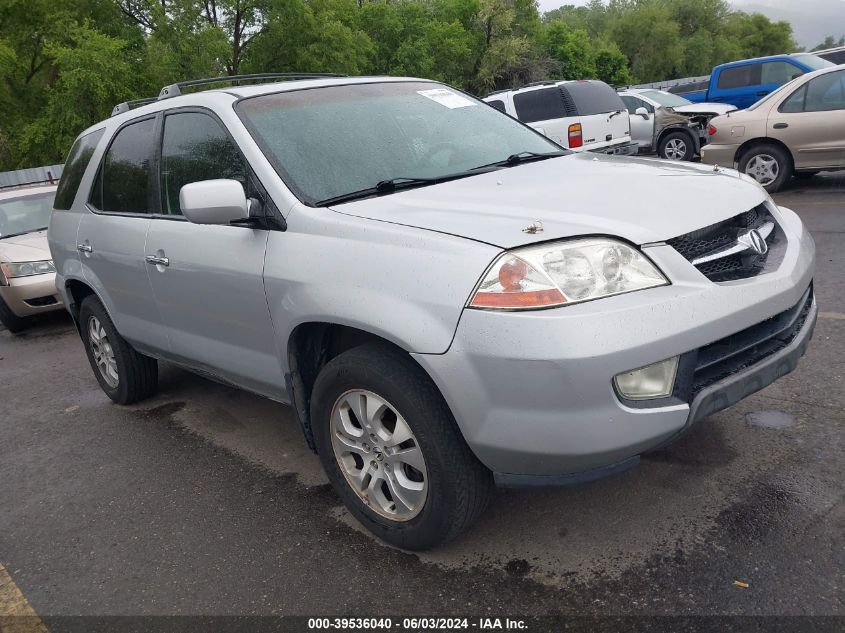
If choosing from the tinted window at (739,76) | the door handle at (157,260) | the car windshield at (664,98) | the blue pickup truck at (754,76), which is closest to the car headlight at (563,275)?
the door handle at (157,260)

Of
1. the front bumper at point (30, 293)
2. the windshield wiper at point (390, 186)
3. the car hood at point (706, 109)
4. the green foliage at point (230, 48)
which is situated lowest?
the front bumper at point (30, 293)

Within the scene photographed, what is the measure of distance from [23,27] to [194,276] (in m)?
38.7

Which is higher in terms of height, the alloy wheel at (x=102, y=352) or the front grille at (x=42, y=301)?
the alloy wheel at (x=102, y=352)

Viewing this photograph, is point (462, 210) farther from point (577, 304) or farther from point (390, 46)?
point (390, 46)

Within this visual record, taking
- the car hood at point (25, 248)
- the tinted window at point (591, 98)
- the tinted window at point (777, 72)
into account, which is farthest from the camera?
the tinted window at point (777, 72)

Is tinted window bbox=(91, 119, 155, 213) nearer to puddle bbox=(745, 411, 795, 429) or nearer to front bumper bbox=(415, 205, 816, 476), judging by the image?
front bumper bbox=(415, 205, 816, 476)

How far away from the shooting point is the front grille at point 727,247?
8.58ft

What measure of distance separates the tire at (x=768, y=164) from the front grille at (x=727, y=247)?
7469 mm

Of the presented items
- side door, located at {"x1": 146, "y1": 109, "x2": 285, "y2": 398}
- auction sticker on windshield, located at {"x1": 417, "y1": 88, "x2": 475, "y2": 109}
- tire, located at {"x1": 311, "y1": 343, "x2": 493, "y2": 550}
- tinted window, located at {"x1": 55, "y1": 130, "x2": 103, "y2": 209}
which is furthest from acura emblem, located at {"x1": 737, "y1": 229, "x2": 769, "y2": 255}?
tinted window, located at {"x1": 55, "y1": 130, "x2": 103, "y2": 209}

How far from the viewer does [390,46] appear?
43.6m

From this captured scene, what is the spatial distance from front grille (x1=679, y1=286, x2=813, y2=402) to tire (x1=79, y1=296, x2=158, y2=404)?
3570 millimetres

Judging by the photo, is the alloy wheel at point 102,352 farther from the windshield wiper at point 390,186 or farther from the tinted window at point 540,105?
the tinted window at point 540,105

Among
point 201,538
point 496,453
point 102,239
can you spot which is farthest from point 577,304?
point 102,239

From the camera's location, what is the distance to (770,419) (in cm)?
367
